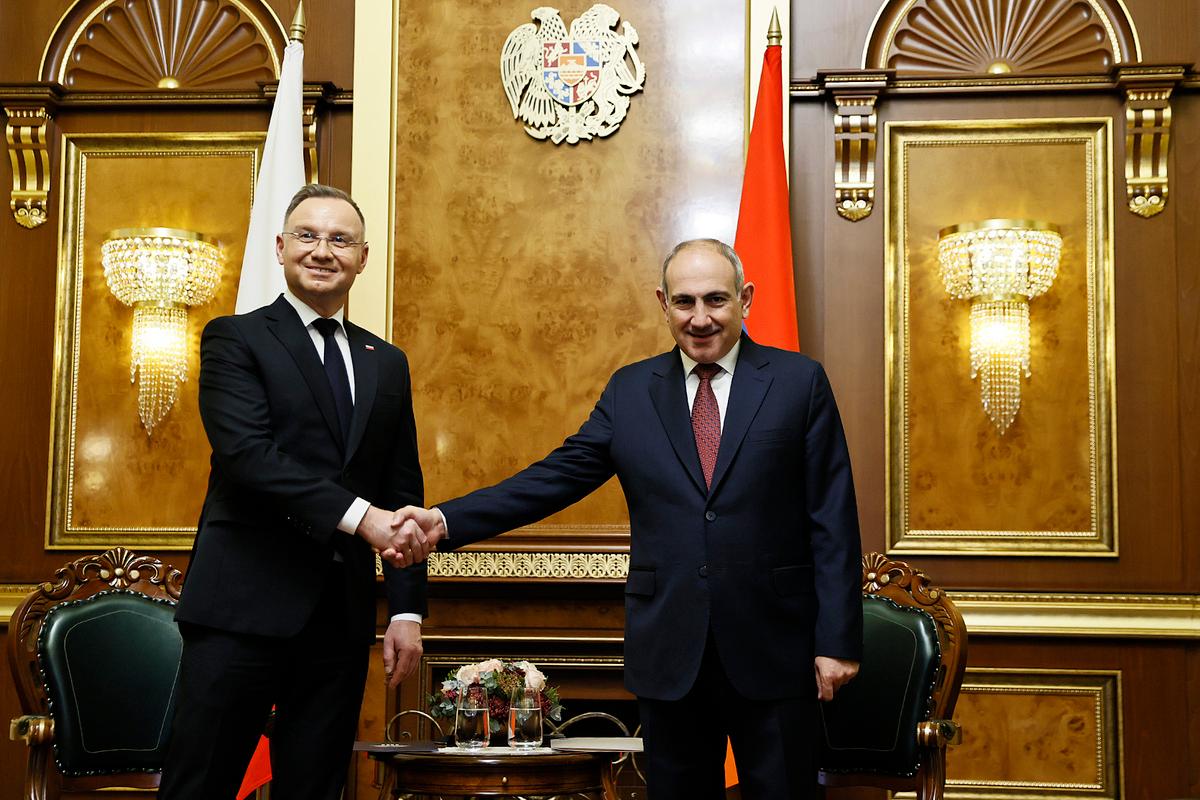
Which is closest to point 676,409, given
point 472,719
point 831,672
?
point 831,672

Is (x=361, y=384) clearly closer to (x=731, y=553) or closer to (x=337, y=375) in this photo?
(x=337, y=375)

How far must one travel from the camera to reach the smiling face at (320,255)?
8.84 ft

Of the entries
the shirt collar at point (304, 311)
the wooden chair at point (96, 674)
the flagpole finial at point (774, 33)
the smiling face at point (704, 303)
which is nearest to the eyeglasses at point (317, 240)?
the shirt collar at point (304, 311)

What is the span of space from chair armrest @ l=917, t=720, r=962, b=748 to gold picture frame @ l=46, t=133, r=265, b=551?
2.70 meters

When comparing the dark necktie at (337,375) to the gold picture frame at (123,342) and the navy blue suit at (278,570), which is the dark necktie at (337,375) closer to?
the navy blue suit at (278,570)

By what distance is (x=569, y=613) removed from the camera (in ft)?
14.8

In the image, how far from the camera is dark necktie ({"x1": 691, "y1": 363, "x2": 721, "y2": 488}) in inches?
105

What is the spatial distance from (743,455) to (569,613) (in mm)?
2033

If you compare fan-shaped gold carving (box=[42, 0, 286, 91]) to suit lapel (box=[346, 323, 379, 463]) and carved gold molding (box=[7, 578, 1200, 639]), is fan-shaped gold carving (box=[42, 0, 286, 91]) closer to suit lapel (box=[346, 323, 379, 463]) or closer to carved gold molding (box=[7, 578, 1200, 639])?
carved gold molding (box=[7, 578, 1200, 639])

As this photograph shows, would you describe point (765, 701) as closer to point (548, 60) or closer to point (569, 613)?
point (569, 613)

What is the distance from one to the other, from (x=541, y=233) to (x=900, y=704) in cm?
214

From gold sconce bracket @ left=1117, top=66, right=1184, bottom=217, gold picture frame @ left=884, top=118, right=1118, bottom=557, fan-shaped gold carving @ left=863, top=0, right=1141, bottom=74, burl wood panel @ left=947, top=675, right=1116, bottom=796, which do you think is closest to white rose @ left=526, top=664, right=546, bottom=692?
gold picture frame @ left=884, top=118, right=1118, bottom=557

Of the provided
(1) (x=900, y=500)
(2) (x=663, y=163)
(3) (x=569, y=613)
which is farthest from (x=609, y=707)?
(2) (x=663, y=163)

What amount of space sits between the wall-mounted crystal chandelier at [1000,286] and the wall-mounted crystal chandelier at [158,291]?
8.97ft
